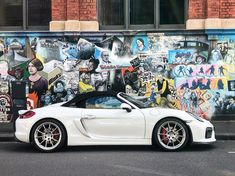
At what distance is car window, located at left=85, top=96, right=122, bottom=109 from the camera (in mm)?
9891

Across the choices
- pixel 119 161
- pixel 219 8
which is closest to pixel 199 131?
pixel 119 161

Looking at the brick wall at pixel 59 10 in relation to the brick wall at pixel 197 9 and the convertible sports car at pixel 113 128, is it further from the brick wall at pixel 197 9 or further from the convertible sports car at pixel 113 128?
the convertible sports car at pixel 113 128

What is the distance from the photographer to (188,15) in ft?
48.5

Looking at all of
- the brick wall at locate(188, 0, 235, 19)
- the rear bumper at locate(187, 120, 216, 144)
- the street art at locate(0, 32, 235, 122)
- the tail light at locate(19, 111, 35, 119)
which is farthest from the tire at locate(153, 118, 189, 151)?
the brick wall at locate(188, 0, 235, 19)

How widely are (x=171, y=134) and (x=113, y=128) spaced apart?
1.19 meters

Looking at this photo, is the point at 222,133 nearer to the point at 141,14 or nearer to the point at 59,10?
the point at 141,14

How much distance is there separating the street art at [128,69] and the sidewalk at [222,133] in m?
1.03

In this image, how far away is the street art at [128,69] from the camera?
14.5 m

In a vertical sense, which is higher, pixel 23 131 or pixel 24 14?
pixel 24 14

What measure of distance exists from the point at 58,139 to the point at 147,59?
5.77 m

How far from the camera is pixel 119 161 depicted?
860 centimetres

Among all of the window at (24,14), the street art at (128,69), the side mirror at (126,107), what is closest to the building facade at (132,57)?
the street art at (128,69)

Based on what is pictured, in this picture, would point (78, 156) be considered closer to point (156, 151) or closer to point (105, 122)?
point (105, 122)

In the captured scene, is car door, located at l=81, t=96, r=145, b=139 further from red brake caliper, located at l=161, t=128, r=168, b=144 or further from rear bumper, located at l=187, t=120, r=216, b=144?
rear bumper, located at l=187, t=120, r=216, b=144
